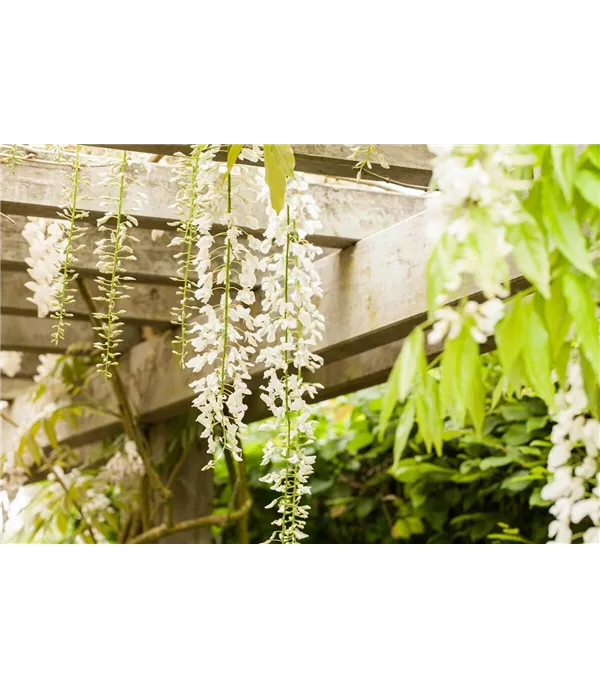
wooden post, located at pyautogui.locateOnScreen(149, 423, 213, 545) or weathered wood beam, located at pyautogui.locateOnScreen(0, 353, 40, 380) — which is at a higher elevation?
weathered wood beam, located at pyautogui.locateOnScreen(0, 353, 40, 380)

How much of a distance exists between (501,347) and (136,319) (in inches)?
82.9

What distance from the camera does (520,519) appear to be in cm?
318

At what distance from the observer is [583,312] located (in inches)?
36.9

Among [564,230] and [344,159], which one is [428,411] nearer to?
[564,230]

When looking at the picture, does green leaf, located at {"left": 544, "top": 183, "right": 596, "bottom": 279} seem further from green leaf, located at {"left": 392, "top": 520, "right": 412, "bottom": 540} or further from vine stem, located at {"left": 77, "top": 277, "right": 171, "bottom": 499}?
green leaf, located at {"left": 392, "top": 520, "right": 412, "bottom": 540}

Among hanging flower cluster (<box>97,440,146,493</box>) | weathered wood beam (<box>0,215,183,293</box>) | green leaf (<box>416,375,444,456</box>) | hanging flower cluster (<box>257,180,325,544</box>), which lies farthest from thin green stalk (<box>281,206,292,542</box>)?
hanging flower cluster (<box>97,440,146,493</box>)

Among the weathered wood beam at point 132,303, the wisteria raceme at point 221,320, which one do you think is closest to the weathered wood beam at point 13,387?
the weathered wood beam at point 132,303

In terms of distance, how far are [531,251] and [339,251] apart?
4.89 ft

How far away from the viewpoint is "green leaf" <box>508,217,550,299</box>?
0.90 meters

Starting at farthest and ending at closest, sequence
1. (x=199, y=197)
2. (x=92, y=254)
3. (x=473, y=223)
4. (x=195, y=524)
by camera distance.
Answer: (x=195, y=524)
(x=92, y=254)
(x=199, y=197)
(x=473, y=223)

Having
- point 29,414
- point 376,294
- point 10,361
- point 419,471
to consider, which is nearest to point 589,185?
point 376,294

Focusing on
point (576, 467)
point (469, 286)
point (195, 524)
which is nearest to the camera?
point (576, 467)
